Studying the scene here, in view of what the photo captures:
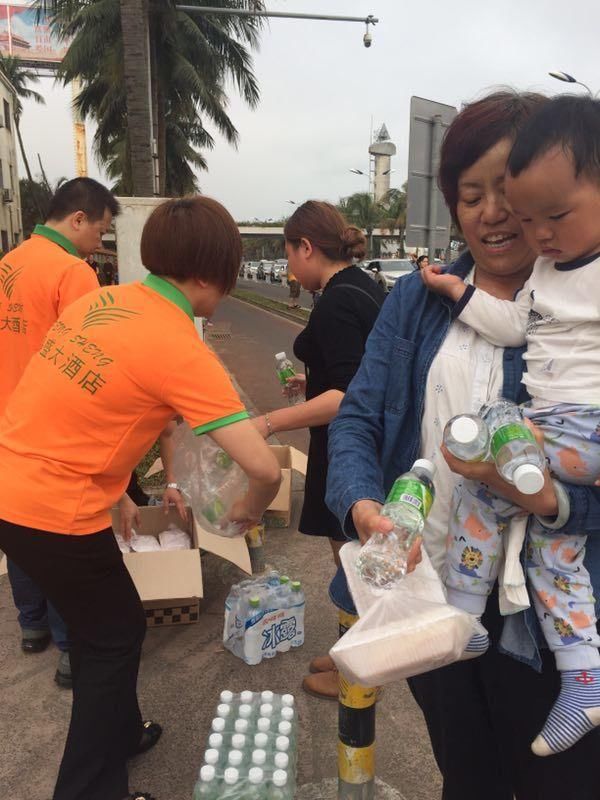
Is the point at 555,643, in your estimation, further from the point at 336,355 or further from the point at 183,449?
the point at 183,449

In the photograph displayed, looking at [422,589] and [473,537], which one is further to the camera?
[473,537]

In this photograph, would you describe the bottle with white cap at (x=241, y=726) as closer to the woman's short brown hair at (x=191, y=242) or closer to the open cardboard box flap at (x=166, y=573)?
the open cardboard box flap at (x=166, y=573)

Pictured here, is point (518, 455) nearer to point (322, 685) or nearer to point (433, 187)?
point (322, 685)

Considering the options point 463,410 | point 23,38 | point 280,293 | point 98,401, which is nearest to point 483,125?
point 463,410

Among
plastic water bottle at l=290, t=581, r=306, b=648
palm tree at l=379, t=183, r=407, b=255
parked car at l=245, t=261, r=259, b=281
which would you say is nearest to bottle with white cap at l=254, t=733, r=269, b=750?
plastic water bottle at l=290, t=581, r=306, b=648

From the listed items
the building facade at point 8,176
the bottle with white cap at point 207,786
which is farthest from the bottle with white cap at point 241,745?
the building facade at point 8,176

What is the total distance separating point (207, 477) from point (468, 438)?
204cm

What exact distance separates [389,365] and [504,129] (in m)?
0.55

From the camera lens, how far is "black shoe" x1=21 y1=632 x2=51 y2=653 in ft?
10.1

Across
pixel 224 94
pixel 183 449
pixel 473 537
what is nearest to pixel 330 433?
pixel 473 537

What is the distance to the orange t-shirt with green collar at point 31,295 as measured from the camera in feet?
8.94

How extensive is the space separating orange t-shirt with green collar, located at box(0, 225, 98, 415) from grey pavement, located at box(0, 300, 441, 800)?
1.32m

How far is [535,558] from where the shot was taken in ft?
4.19

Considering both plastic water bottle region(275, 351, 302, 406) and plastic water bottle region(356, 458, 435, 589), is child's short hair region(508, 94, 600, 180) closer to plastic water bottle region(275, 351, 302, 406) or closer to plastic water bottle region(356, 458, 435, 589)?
plastic water bottle region(356, 458, 435, 589)
